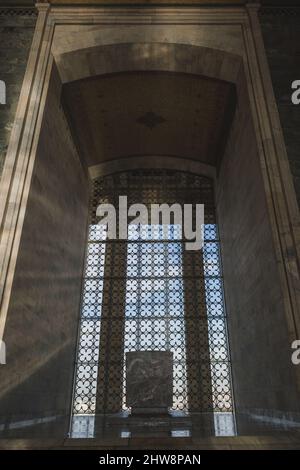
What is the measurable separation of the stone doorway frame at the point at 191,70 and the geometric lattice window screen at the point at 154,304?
365 centimetres

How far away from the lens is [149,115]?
853 cm

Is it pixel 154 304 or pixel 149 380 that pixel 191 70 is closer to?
pixel 154 304

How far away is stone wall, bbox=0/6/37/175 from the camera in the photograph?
5961 mm

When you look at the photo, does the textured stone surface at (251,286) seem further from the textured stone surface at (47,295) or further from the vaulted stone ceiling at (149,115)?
the textured stone surface at (47,295)

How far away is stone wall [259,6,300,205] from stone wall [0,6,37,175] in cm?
442

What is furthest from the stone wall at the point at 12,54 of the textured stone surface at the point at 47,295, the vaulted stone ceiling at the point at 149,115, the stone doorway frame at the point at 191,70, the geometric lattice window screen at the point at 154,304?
the geometric lattice window screen at the point at 154,304

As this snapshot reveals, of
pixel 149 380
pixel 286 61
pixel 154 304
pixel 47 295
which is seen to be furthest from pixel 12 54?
pixel 149 380

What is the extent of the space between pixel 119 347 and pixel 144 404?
91.8 inches

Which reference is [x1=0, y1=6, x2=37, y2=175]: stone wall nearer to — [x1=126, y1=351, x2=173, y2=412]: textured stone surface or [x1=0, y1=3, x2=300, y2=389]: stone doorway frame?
[x1=0, y1=3, x2=300, y2=389]: stone doorway frame

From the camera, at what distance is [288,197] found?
5324 millimetres

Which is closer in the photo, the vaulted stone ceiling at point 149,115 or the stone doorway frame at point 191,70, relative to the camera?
the stone doorway frame at point 191,70

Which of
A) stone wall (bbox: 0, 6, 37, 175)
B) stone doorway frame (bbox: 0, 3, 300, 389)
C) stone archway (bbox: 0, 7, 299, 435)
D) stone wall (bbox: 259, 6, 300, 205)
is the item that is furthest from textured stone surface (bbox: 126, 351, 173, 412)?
stone wall (bbox: 0, 6, 37, 175)

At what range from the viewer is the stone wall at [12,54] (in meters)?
5.96

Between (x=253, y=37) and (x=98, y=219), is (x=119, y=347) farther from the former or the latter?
(x=253, y=37)
